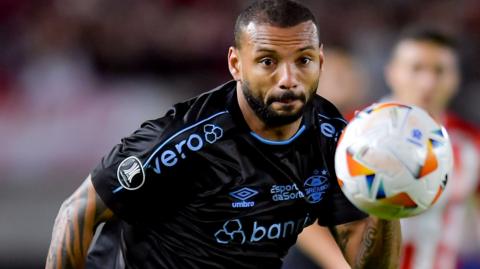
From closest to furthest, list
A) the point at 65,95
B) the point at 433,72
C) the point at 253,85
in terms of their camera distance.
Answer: the point at 253,85 < the point at 433,72 < the point at 65,95

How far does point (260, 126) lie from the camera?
13.4 ft

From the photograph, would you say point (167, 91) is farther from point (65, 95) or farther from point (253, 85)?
point (253, 85)

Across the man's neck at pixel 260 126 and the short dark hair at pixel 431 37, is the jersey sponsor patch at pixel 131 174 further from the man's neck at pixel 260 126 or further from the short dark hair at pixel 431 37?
the short dark hair at pixel 431 37

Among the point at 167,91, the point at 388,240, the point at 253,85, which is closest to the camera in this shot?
the point at 253,85

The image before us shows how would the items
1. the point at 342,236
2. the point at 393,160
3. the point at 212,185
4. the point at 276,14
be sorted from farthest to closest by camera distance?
the point at 342,236 → the point at 212,185 → the point at 276,14 → the point at 393,160

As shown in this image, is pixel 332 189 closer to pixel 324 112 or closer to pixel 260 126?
pixel 324 112

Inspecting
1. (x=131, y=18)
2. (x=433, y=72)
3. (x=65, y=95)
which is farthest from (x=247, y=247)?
(x=131, y=18)

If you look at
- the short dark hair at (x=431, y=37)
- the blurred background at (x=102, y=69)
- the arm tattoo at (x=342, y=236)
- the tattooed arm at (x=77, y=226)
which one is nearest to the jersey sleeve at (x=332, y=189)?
the arm tattoo at (x=342, y=236)

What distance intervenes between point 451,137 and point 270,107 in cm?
312

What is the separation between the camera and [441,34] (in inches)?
271

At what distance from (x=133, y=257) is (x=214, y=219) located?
355mm

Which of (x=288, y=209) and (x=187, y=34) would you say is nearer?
(x=288, y=209)

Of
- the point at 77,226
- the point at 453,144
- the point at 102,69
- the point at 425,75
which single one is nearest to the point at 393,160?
the point at 77,226

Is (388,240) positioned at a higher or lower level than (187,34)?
higher
